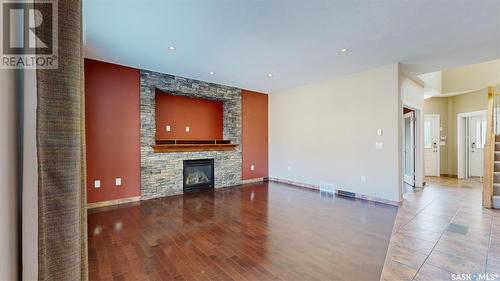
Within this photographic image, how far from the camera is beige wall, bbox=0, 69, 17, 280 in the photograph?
1.65 feet

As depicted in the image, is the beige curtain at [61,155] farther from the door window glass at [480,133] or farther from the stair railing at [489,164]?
the door window glass at [480,133]

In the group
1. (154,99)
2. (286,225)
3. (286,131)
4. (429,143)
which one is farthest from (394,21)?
(429,143)

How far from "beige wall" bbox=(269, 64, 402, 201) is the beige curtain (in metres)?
4.75

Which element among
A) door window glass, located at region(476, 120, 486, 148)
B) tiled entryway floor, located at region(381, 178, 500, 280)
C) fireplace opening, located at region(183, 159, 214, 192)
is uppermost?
door window glass, located at region(476, 120, 486, 148)

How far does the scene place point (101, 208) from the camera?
3902 mm

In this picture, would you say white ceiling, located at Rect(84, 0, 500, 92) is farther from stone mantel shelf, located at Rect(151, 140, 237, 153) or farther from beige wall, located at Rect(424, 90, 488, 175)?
beige wall, located at Rect(424, 90, 488, 175)

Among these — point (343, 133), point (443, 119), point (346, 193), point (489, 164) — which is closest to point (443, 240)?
point (346, 193)

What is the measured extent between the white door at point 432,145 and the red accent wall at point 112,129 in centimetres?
862

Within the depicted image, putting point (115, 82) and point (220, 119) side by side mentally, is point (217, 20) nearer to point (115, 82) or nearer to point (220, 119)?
point (115, 82)

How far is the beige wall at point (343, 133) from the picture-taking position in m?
4.24

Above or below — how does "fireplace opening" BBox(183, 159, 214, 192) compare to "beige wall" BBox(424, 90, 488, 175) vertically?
below

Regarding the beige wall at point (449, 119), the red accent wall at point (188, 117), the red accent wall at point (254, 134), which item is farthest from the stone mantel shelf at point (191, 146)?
the beige wall at point (449, 119)

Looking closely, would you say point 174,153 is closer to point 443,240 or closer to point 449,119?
point 443,240

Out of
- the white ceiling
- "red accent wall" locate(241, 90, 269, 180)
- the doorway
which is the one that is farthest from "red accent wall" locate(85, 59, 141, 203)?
the doorway
